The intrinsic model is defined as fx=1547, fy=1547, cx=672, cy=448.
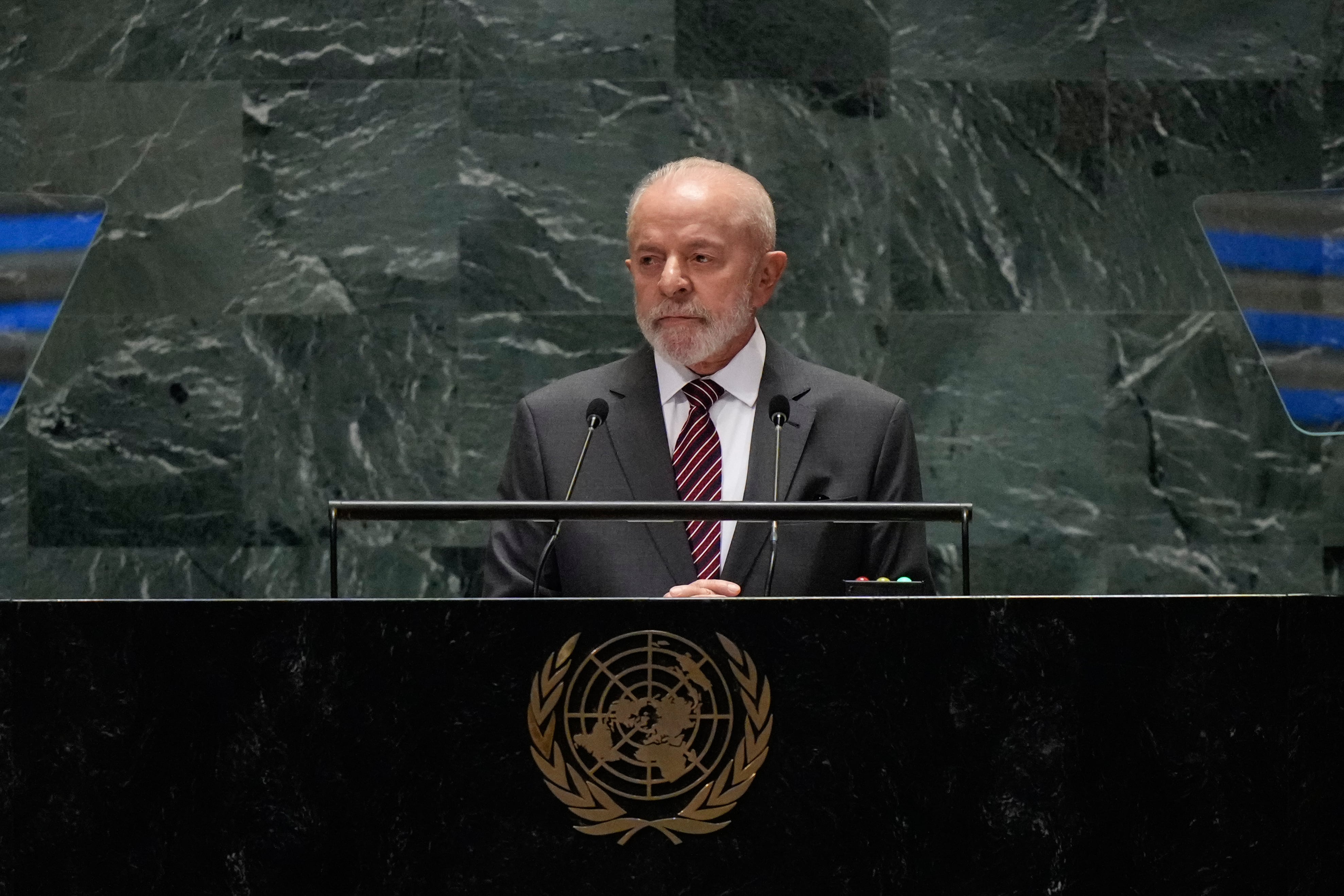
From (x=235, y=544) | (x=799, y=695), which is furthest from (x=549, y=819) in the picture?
(x=235, y=544)

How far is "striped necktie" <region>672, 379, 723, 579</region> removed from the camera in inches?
115

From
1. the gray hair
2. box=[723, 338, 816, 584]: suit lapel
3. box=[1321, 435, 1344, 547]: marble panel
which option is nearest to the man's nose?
the gray hair

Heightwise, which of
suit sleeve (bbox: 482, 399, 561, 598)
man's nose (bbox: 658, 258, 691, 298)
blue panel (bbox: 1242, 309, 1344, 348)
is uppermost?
blue panel (bbox: 1242, 309, 1344, 348)

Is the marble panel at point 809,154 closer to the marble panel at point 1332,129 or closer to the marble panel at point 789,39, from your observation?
the marble panel at point 789,39

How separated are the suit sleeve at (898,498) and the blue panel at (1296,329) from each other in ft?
5.15

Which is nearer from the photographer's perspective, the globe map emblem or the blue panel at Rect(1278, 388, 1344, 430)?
the globe map emblem

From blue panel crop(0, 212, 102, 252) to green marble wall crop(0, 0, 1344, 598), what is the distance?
28 cm

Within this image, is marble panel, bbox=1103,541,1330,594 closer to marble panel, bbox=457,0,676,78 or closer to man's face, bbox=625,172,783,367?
man's face, bbox=625,172,783,367

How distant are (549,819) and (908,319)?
9.66ft

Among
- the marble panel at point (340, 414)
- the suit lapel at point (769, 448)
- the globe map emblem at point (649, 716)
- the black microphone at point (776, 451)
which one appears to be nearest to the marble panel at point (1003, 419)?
the marble panel at point (340, 414)

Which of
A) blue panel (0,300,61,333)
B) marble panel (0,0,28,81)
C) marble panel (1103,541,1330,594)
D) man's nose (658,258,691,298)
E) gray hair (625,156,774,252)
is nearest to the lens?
man's nose (658,258,691,298)

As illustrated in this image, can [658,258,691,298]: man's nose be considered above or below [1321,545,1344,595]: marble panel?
above

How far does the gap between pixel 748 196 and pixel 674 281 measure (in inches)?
10.6

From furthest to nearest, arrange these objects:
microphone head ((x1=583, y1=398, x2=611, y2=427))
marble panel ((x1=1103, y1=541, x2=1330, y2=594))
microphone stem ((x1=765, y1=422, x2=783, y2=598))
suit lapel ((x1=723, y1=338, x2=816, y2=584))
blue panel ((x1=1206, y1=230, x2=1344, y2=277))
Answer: marble panel ((x1=1103, y1=541, x2=1330, y2=594)) < blue panel ((x1=1206, y1=230, x2=1344, y2=277)) < suit lapel ((x1=723, y1=338, x2=816, y2=584)) < microphone head ((x1=583, y1=398, x2=611, y2=427)) < microphone stem ((x1=765, y1=422, x2=783, y2=598))
